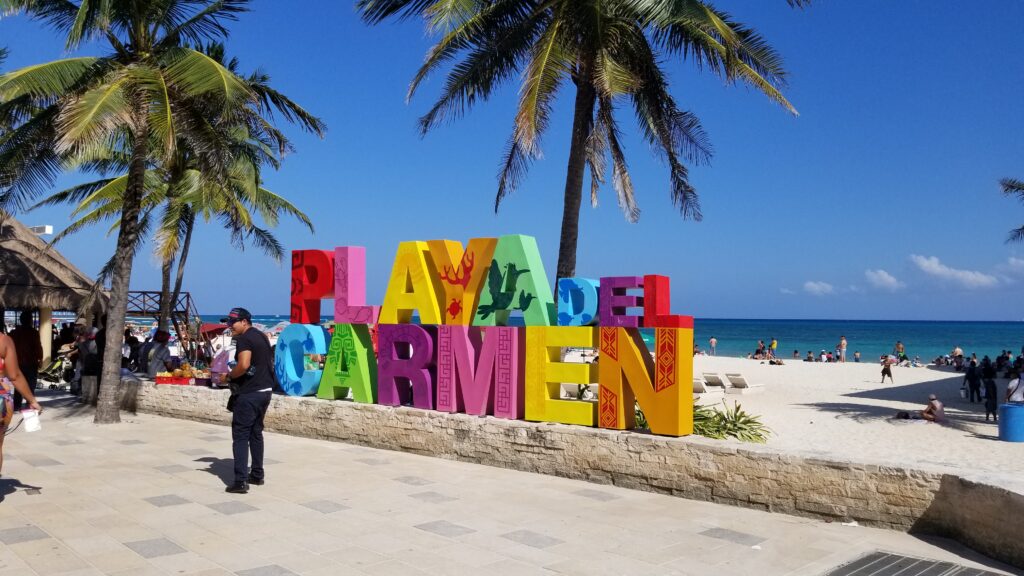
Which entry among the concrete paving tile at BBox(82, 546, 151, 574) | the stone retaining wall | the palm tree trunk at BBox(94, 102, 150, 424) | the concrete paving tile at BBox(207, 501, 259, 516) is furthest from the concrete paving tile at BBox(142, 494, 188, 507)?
the palm tree trunk at BBox(94, 102, 150, 424)

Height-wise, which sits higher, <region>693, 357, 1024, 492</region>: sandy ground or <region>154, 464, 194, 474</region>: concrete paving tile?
<region>154, 464, 194, 474</region>: concrete paving tile

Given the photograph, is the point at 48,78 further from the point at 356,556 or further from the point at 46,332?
the point at 46,332

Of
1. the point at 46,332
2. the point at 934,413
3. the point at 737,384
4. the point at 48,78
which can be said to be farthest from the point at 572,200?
the point at 46,332

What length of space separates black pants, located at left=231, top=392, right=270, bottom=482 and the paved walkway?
0.92ft

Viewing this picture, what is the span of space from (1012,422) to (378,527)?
523 inches

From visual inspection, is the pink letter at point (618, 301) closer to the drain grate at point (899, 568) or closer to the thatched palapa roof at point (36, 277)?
the drain grate at point (899, 568)

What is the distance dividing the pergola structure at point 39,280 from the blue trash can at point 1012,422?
20.4 metres

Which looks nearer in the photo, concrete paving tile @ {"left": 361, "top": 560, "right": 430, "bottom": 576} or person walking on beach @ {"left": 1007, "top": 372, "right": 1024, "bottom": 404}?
concrete paving tile @ {"left": 361, "top": 560, "right": 430, "bottom": 576}

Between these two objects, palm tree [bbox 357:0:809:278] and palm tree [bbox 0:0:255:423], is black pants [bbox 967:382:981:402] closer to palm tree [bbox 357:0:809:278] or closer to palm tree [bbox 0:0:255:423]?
palm tree [bbox 357:0:809:278]

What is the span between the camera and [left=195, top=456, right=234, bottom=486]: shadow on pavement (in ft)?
28.1

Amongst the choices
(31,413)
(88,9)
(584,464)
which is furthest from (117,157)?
(584,464)

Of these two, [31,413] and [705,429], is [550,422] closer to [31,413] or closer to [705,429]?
[705,429]

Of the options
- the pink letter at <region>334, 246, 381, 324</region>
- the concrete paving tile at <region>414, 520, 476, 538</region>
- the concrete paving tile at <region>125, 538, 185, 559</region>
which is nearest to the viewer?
the concrete paving tile at <region>125, 538, 185, 559</region>

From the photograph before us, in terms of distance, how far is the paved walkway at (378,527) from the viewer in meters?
5.60
